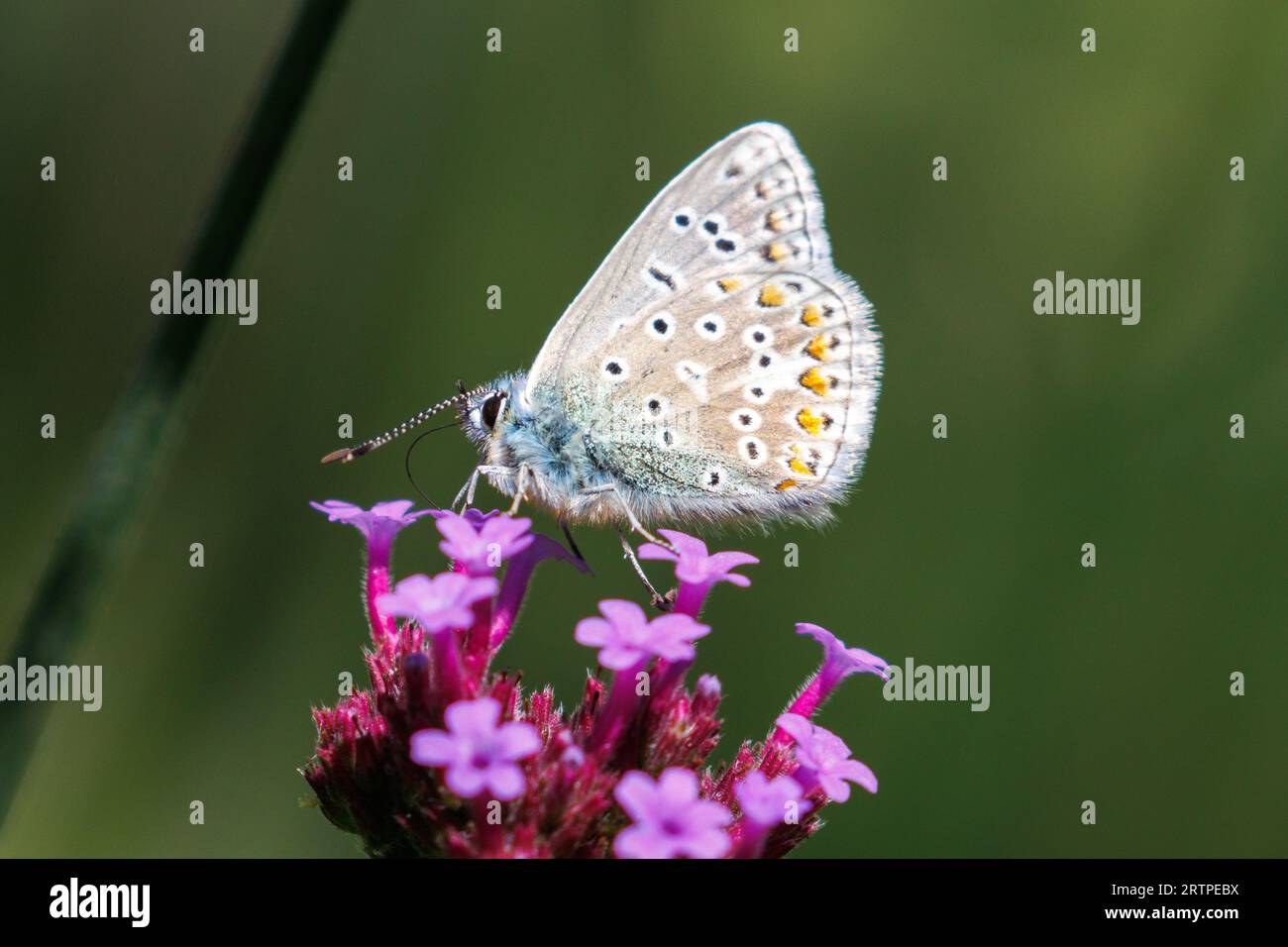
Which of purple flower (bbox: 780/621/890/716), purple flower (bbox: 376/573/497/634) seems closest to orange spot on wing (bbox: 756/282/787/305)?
purple flower (bbox: 780/621/890/716)

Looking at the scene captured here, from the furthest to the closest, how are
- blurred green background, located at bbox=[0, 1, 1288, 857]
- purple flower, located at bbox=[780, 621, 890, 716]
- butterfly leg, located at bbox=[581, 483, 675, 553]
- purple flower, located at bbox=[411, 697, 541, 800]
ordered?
1. blurred green background, located at bbox=[0, 1, 1288, 857]
2. butterfly leg, located at bbox=[581, 483, 675, 553]
3. purple flower, located at bbox=[780, 621, 890, 716]
4. purple flower, located at bbox=[411, 697, 541, 800]

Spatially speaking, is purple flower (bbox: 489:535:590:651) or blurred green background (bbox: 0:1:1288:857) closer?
purple flower (bbox: 489:535:590:651)

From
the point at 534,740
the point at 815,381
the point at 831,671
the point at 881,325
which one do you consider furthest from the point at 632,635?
the point at 881,325

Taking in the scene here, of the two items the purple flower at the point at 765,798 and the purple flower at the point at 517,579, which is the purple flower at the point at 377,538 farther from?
the purple flower at the point at 765,798

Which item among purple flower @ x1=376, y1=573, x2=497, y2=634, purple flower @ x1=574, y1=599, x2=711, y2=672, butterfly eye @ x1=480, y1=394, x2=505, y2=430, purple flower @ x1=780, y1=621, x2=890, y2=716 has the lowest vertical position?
purple flower @ x1=780, y1=621, x2=890, y2=716

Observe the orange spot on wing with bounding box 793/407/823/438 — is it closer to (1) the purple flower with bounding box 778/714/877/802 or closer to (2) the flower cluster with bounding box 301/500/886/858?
(2) the flower cluster with bounding box 301/500/886/858

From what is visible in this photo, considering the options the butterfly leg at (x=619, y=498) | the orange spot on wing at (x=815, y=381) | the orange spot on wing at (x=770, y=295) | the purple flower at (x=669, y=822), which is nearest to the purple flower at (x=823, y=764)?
the purple flower at (x=669, y=822)

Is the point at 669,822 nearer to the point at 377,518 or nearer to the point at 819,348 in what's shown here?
the point at 377,518
